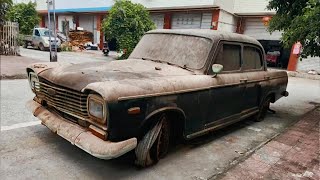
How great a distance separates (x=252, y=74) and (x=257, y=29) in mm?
17848

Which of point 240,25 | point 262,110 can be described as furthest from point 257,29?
point 262,110

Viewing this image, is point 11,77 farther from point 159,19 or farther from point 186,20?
point 159,19

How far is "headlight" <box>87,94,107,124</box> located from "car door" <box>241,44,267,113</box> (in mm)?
2934

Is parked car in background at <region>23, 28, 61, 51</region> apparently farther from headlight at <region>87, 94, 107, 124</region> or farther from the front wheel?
headlight at <region>87, 94, 107, 124</region>

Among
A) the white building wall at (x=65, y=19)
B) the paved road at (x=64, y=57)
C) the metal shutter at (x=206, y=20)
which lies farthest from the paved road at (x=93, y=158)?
the white building wall at (x=65, y=19)

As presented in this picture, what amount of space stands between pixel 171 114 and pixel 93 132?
1056 millimetres

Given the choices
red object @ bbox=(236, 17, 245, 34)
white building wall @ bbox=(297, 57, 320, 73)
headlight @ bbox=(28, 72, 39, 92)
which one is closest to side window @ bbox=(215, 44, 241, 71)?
headlight @ bbox=(28, 72, 39, 92)

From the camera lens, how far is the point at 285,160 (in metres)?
4.12

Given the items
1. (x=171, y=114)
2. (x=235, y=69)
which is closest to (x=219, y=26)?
(x=235, y=69)

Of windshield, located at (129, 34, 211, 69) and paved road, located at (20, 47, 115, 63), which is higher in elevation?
windshield, located at (129, 34, 211, 69)

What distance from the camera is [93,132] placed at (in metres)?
3.16

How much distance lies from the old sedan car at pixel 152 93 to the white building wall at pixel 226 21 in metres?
15.3

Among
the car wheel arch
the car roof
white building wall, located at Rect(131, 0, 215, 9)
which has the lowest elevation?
the car wheel arch

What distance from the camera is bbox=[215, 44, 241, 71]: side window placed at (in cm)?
452
